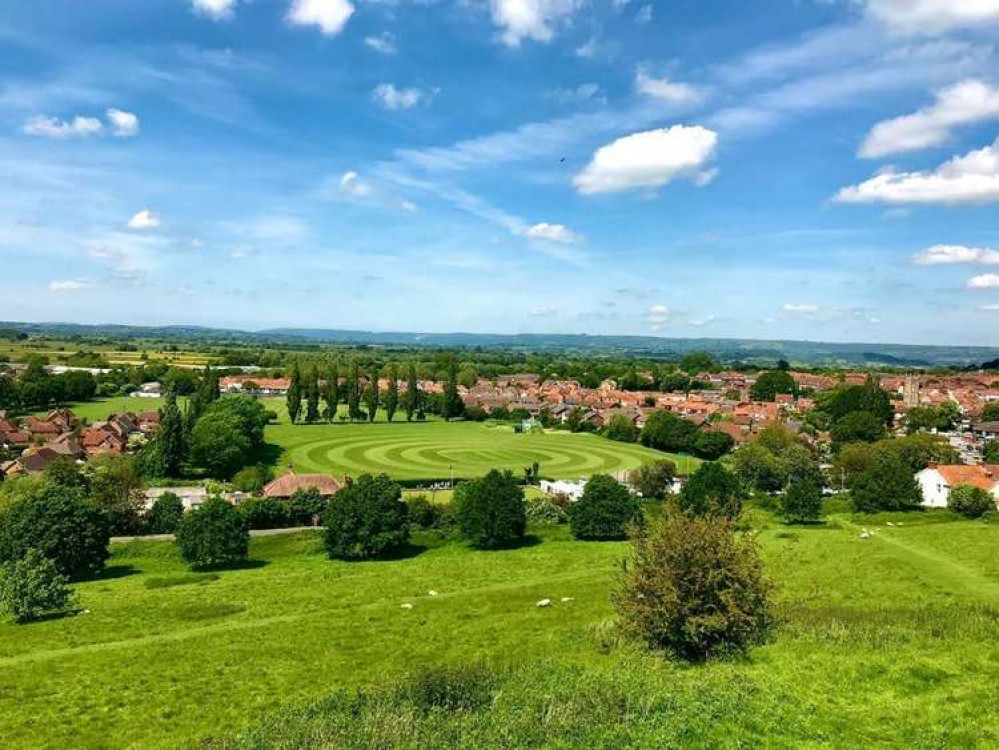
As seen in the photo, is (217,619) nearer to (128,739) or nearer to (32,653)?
(32,653)

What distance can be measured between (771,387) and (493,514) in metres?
122

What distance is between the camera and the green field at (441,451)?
7544cm

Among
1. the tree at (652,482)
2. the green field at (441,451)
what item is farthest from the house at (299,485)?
the tree at (652,482)

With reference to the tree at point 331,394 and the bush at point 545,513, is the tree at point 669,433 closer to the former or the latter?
Result: the bush at point 545,513

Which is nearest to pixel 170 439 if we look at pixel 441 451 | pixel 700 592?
pixel 441 451

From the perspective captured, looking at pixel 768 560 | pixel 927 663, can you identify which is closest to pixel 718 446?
pixel 768 560

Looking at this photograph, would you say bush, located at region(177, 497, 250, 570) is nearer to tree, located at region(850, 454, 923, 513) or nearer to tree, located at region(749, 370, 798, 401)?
tree, located at region(850, 454, 923, 513)

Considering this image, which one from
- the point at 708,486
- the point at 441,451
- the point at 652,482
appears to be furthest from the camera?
the point at 441,451

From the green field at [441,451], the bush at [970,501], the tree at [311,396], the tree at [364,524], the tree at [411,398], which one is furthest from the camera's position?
the tree at [411,398]

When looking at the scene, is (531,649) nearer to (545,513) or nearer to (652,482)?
(545,513)

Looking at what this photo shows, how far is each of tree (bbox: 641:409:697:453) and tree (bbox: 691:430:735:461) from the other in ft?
3.99

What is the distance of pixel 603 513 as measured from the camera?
47.3 metres

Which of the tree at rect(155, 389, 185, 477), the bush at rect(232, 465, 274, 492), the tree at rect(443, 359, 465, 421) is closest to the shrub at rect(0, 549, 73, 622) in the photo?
the bush at rect(232, 465, 274, 492)

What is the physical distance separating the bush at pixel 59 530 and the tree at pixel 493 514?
2173 cm
